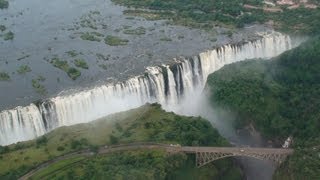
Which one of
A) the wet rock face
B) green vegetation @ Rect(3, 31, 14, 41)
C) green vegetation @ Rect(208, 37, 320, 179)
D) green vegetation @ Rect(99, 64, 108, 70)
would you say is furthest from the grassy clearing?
green vegetation @ Rect(3, 31, 14, 41)

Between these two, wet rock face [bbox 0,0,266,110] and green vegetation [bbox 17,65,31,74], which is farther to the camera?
green vegetation [bbox 17,65,31,74]

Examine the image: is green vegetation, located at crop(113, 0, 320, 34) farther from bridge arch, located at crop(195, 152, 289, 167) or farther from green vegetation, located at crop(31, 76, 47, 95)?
bridge arch, located at crop(195, 152, 289, 167)

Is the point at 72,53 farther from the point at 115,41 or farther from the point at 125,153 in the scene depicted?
the point at 125,153

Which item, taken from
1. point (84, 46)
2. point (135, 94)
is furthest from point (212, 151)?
point (84, 46)

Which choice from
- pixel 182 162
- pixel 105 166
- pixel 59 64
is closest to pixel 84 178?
pixel 105 166

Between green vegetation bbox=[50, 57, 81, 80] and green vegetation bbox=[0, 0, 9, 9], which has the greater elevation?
green vegetation bbox=[0, 0, 9, 9]

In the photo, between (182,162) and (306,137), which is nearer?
(182,162)

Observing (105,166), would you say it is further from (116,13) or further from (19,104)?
(116,13)
